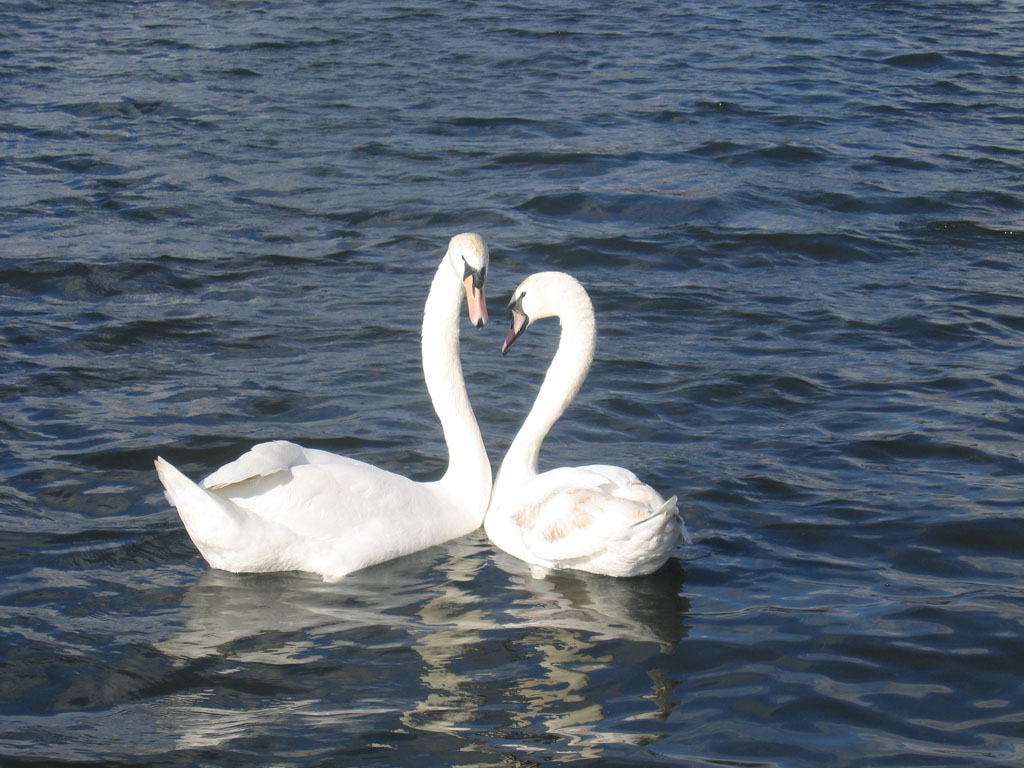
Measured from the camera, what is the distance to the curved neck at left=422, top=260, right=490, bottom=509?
701 centimetres

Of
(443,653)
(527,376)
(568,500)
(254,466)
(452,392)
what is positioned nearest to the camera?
(443,653)

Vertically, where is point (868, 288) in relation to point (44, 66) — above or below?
below

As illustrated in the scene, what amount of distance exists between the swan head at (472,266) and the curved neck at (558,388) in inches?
19.7

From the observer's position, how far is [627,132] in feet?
47.5

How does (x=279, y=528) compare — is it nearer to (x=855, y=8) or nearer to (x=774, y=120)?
(x=774, y=120)

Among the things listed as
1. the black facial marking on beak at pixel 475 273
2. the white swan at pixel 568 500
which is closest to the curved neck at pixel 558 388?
the white swan at pixel 568 500

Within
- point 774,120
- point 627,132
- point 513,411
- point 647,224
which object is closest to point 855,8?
point 774,120

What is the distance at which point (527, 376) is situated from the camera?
916 cm

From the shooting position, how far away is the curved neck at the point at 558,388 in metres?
7.04

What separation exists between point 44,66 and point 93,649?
42.2 ft

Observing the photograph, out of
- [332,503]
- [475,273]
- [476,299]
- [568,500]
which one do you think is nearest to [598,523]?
[568,500]

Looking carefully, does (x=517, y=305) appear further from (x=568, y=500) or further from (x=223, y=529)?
(x=223, y=529)

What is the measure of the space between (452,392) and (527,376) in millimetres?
2040

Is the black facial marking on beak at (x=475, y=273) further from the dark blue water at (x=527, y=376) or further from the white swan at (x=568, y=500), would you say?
the dark blue water at (x=527, y=376)
